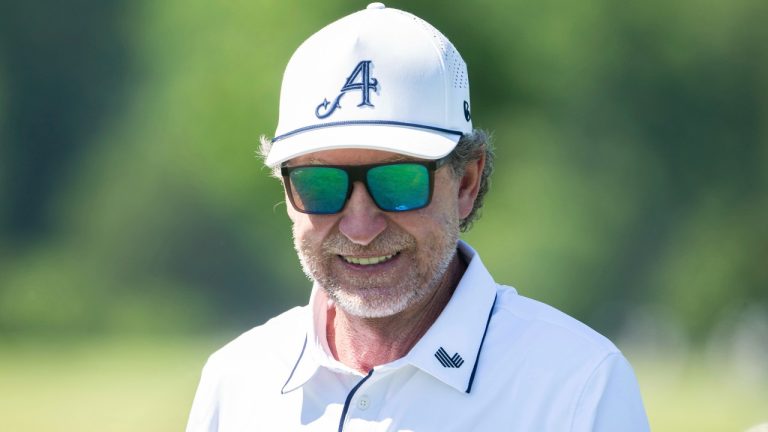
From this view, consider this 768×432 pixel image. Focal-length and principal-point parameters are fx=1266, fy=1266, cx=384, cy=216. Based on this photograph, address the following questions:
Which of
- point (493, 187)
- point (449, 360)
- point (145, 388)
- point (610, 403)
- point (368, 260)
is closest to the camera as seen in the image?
point (610, 403)

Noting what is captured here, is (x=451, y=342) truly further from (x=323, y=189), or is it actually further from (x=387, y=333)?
(x=323, y=189)

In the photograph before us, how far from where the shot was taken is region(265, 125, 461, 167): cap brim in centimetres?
203

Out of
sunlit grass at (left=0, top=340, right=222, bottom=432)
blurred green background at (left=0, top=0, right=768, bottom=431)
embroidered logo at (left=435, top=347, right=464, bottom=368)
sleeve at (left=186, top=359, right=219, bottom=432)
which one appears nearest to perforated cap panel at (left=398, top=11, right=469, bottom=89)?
embroidered logo at (left=435, top=347, right=464, bottom=368)

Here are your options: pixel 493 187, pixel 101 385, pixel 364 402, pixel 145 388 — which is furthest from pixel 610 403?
pixel 493 187

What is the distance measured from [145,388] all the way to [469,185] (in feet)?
28.1

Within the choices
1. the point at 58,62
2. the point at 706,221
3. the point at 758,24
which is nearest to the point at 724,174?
the point at 706,221

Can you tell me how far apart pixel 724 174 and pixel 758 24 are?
1538 mm

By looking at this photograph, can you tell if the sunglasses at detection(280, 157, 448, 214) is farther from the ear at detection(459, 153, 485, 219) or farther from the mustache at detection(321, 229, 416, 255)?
the ear at detection(459, 153, 485, 219)

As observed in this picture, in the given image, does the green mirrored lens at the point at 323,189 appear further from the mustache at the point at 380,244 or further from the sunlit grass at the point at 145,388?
the sunlit grass at the point at 145,388

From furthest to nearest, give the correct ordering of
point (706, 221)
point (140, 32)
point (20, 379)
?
point (140, 32), point (706, 221), point (20, 379)

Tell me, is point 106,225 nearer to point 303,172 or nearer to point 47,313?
point 47,313

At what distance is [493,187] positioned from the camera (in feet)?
42.2

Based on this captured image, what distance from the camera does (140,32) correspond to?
14.3 meters

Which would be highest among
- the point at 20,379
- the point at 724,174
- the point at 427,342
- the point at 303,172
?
the point at 724,174
